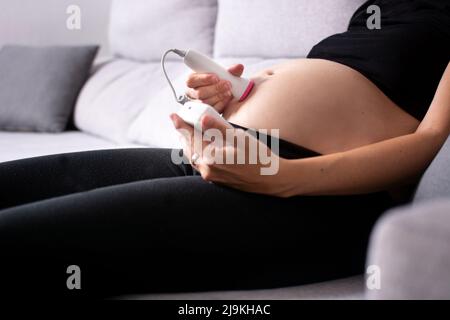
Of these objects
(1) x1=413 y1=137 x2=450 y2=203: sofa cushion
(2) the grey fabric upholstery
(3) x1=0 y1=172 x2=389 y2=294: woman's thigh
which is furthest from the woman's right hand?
(2) the grey fabric upholstery

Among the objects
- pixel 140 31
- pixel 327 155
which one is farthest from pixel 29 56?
pixel 327 155

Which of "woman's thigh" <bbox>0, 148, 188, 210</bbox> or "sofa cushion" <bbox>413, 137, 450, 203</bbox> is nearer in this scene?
"sofa cushion" <bbox>413, 137, 450, 203</bbox>

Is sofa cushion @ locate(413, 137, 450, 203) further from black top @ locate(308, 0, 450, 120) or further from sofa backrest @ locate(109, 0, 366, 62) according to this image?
sofa backrest @ locate(109, 0, 366, 62)

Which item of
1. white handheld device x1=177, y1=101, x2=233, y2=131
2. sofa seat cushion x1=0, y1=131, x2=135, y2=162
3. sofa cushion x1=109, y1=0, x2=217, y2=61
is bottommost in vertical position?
white handheld device x1=177, y1=101, x2=233, y2=131

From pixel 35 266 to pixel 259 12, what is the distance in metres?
1.15

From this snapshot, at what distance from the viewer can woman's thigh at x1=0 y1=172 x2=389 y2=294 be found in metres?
0.76

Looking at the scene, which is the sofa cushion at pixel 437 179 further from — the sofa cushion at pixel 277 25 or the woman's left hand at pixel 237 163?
the sofa cushion at pixel 277 25

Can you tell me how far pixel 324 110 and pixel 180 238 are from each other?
36 cm

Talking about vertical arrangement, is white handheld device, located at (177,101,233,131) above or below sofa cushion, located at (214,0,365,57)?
below

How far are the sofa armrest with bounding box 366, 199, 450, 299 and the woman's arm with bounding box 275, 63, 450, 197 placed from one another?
40 centimetres

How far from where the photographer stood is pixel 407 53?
1063 millimetres

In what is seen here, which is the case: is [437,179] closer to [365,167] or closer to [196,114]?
[365,167]

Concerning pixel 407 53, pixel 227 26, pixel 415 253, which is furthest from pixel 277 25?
pixel 415 253
